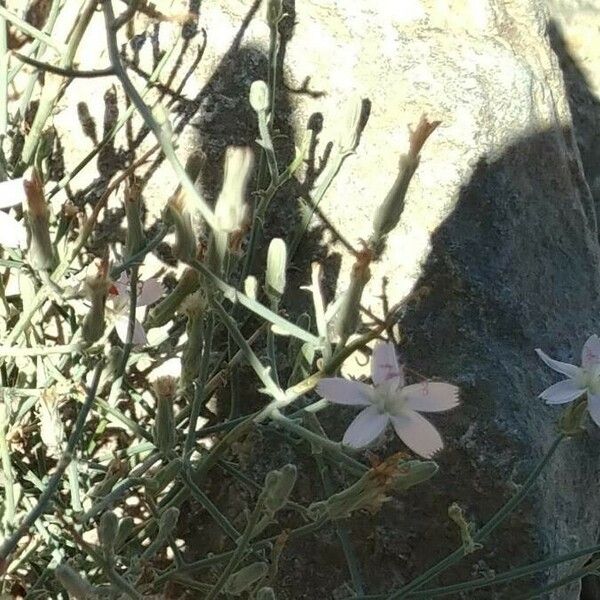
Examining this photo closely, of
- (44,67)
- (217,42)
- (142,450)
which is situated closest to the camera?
(44,67)

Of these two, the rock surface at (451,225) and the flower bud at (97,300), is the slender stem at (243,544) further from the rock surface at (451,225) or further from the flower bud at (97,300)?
the rock surface at (451,225)

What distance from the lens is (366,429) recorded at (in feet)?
2.43

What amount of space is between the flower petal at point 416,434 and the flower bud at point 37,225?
314 mm

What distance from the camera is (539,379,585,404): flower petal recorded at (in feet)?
2.69

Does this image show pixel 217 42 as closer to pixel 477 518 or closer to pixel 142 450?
pixel 142 450

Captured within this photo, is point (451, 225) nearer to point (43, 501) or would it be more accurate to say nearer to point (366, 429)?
point (366, 429)

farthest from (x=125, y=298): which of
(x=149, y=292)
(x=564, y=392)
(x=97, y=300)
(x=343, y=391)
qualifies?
(x=564, y=392)

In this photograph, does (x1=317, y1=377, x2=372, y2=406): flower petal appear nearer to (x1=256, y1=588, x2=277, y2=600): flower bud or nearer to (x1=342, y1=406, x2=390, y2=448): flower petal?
(x1=342, y1=406, x2=390, y2=448): flower petal

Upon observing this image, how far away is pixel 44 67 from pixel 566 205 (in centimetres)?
73

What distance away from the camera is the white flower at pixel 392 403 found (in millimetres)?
740

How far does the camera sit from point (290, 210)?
1113 millimetres

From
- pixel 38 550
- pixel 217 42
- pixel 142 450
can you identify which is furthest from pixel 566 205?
pixel 38 550

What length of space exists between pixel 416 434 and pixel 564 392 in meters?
0.17

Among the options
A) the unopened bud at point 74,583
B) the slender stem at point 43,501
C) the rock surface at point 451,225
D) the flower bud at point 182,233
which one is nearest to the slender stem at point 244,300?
the flower bud at point 182,233
